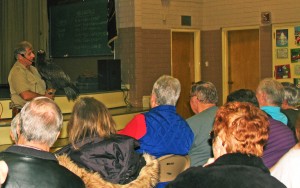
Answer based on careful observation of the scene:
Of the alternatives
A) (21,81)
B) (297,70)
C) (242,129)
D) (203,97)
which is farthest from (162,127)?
(297,70)

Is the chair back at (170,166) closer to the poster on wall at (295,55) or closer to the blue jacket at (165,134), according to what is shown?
the blue jacket at (165,134)

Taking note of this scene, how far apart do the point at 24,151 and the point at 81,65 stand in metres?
7.83

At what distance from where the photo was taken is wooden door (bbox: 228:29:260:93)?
8.80 m

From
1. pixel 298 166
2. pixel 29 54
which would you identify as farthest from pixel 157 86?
pixel 29 54

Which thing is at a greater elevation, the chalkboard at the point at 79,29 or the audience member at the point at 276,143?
the chalkboard at the point at 79,29

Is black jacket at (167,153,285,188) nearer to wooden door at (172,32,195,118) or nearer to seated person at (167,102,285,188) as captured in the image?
seated person at (167,102,285,188)

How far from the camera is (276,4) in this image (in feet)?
27.2

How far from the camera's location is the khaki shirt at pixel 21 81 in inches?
224

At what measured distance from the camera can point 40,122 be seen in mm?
2377

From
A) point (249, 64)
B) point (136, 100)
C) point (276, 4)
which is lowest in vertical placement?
point (136, 100)

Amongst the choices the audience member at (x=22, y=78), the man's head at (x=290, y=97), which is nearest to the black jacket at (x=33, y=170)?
the man's head at (x=290, y=97)

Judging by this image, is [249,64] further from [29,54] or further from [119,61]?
[29,54]

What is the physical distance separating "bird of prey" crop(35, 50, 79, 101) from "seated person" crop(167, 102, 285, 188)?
5479 mm

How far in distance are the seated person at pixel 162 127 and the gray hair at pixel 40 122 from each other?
3.74 ft
